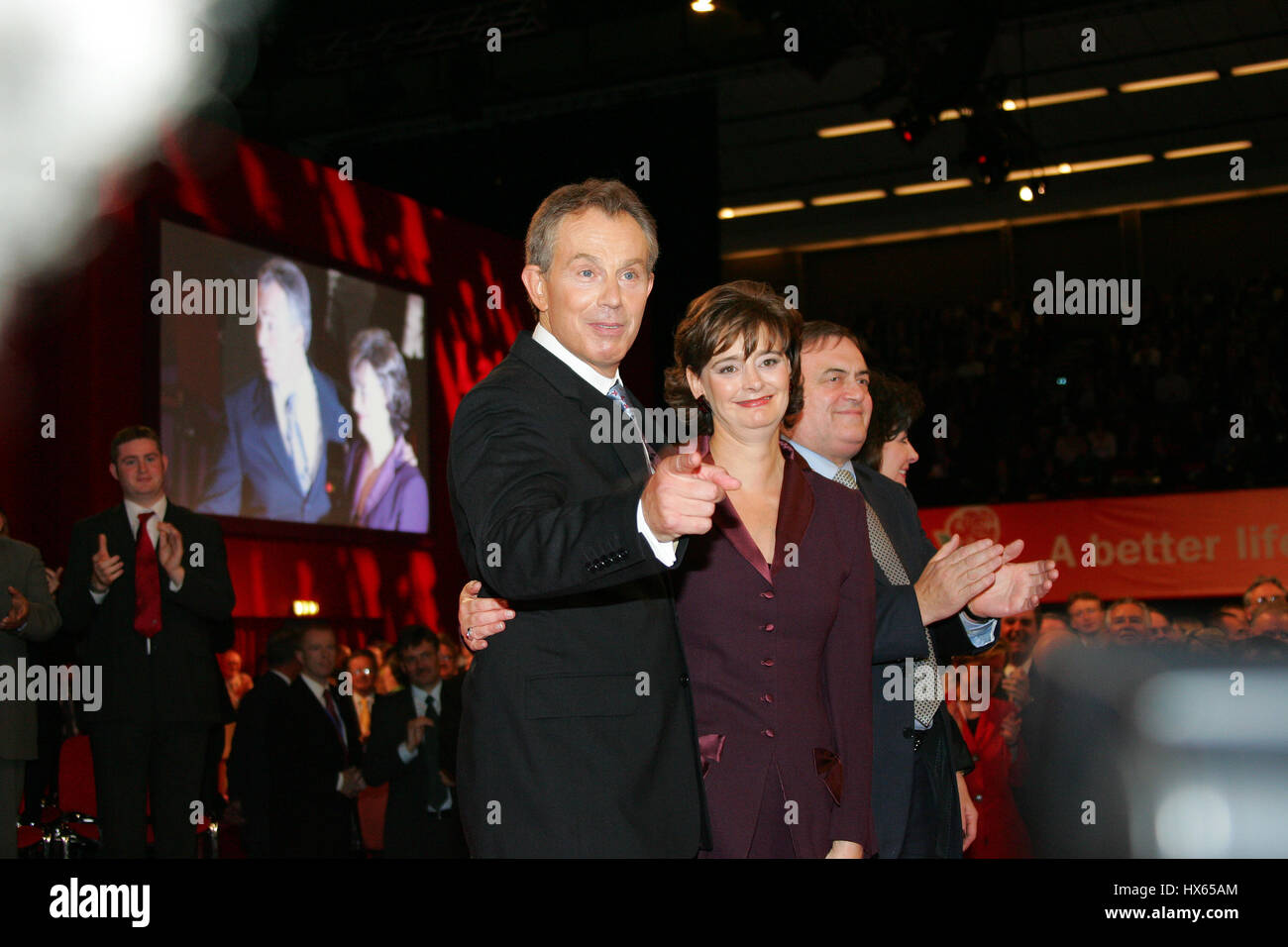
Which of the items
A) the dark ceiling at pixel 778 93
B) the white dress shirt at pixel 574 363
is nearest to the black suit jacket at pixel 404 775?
the white dress shirt at pixel 574 363

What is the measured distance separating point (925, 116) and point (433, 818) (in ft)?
20.5

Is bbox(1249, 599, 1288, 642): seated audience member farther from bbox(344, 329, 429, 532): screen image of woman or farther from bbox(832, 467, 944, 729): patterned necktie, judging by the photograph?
bbox(344, 329, 429, 532): screen image of woman

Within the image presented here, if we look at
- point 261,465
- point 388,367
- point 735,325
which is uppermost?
point 388,367

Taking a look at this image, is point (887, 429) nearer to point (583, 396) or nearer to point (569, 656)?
point (583, 396)

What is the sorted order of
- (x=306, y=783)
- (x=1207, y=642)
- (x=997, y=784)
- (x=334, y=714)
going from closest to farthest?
1. (x=1207, y=642)
2. (x=997, y=784)
3. (x=306, y=783)
4. (x=334, y=714)

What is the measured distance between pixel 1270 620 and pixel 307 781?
3827 millimetres

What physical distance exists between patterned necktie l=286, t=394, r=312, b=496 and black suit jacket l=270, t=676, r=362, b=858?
3.29 m

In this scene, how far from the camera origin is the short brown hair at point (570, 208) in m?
1.99

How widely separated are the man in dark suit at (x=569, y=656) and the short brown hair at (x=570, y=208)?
0.06 metres

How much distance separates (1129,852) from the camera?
401cm

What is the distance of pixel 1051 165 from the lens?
1662cm

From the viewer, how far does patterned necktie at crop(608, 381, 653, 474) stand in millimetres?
1948


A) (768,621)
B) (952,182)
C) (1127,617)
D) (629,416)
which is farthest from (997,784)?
(952,182)
